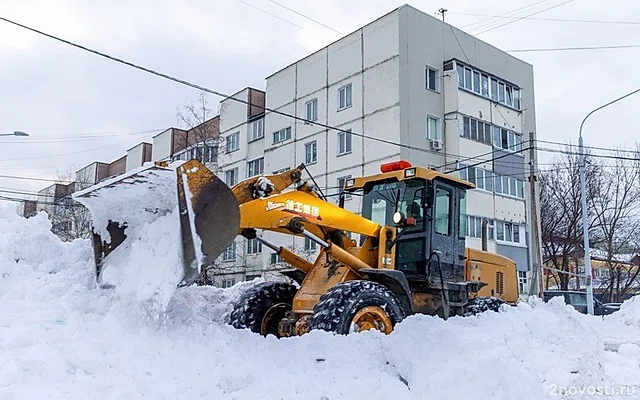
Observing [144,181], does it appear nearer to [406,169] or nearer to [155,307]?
[155,307]

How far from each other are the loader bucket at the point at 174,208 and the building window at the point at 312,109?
2310 centimetres

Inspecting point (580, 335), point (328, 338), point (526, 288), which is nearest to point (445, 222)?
point (580, 335)

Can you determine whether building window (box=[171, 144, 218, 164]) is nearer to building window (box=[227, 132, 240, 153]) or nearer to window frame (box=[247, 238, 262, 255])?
building window (box=[227, 132, 240, 153])

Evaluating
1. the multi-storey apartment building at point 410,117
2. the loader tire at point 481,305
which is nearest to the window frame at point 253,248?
the multi-storey apartment building at point 410,117

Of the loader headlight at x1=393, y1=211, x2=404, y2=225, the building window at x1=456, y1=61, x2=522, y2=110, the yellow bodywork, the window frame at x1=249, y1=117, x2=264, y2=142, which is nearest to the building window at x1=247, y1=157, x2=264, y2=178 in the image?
the window frame at x1=249, y1=117, x2=264, y2=142

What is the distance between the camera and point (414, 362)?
5.66m

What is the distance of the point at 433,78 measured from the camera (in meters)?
26.7

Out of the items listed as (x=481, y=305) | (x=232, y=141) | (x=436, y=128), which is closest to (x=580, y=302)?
(x=436, y=128)

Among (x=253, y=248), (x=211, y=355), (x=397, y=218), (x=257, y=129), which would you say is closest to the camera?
(x=211, y=355)

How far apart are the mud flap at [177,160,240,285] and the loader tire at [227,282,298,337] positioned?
1.97 metres

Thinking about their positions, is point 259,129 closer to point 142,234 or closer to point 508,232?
point 508,232

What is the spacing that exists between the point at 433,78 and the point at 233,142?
523 inches

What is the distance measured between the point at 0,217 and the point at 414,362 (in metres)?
5.61

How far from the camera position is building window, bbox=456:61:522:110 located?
27.1 meters
